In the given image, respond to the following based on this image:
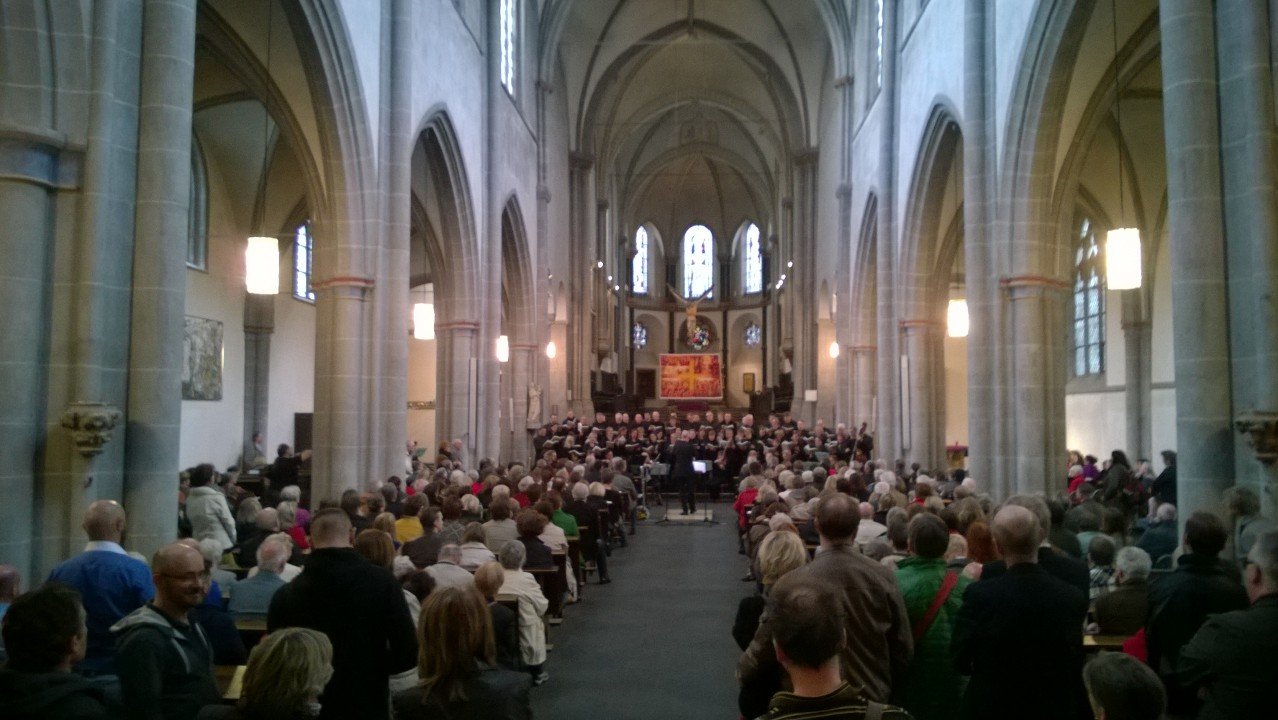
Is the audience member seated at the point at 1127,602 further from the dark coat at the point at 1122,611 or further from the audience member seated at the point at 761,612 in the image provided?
the audience member seated at the point at 761,612

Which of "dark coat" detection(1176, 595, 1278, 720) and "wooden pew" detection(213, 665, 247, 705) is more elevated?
"dark coat" detection(1176, 595, 1278, 720)

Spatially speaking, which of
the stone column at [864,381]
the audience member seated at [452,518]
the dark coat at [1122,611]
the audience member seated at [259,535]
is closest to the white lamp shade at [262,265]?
the audience member seated at [259,535]

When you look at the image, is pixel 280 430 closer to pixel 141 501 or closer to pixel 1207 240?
pixel 141 501

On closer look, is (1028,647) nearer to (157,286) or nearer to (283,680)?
(283,680)

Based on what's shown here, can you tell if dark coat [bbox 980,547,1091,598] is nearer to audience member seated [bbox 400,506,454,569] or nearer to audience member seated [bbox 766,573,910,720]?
audience member seated [bbox 766,573,910,720]

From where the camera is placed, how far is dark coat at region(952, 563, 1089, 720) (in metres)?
3.78

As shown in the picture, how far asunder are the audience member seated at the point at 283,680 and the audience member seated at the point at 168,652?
46 centimetres

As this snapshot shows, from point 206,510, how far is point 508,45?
16400 mm

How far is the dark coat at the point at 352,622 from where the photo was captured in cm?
416

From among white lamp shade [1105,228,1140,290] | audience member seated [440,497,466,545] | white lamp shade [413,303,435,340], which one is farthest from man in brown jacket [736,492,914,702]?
white lamp shade [413,303,435,340]

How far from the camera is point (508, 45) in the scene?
2288 centimetres

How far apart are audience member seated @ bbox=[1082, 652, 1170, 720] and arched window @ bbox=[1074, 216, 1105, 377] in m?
21.0

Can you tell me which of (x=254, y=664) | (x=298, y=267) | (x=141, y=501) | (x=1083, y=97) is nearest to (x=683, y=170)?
(x=298, y=267)

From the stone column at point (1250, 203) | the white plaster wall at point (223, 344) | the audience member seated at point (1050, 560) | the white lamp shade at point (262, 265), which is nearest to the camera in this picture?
the audience member seated at point (1050, 560)
